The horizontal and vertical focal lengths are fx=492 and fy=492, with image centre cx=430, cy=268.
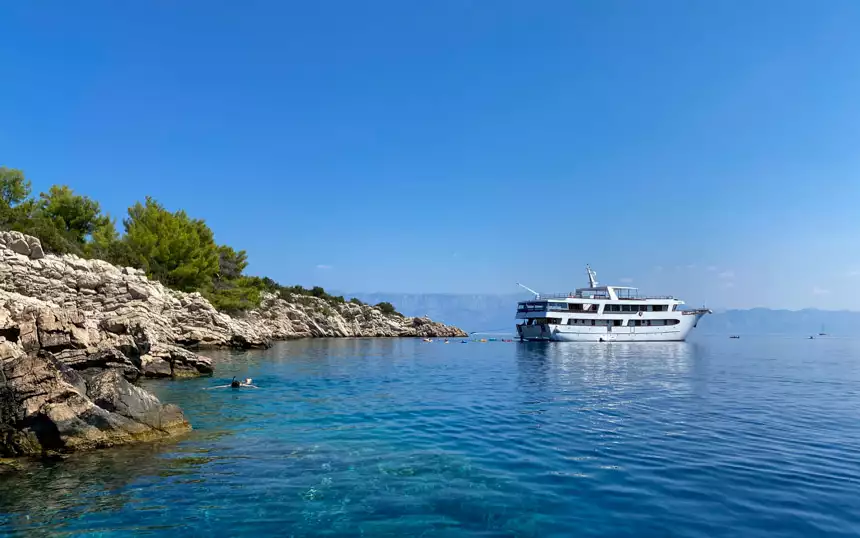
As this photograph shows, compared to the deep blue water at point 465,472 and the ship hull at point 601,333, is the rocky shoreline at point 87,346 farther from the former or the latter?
the ship hull at point 601,333

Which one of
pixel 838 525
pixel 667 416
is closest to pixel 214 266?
pixel 667 416

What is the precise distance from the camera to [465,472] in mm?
10883

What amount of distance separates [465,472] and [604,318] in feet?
230

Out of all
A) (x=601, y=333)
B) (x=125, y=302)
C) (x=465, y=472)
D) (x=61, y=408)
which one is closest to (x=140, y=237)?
(x=125, y=302)

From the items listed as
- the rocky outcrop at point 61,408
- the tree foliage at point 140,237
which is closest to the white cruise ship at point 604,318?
the tree foliage at point 140,237

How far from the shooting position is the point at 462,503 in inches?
352

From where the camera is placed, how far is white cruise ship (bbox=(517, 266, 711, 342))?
2936 inches

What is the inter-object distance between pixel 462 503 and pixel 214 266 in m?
57.1

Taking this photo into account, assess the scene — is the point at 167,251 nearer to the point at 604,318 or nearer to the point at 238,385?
the point at 238,385

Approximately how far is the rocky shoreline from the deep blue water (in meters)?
1.27

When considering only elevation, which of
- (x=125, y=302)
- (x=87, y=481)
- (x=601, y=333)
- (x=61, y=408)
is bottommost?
(x=87, y=481)

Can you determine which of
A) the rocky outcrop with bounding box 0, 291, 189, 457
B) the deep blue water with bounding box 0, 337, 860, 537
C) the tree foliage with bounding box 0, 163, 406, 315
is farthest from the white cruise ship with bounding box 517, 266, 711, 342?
the rocky outcrop with bounding box 0, 291, 189, 457

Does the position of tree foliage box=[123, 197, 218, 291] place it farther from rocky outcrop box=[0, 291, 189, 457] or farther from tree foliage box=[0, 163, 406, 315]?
rocky outcrop box=[0, 291, 189, 457]

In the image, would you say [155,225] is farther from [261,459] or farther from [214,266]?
[261,459]
